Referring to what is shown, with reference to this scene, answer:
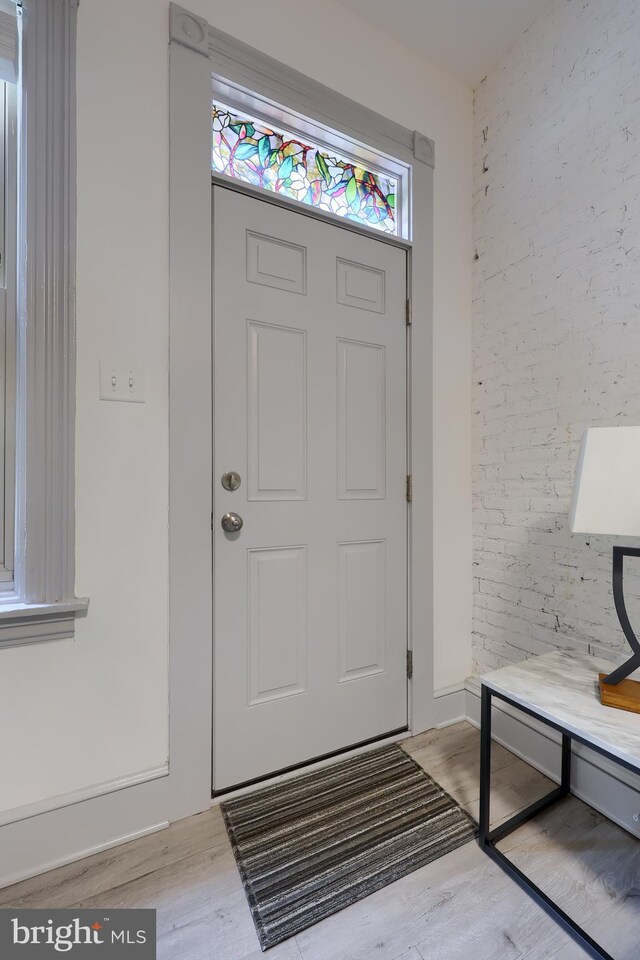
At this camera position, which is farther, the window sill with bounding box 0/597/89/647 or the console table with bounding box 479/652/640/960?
the window sill with bounding box 0/597/89/647

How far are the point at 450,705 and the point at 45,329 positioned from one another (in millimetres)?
2145

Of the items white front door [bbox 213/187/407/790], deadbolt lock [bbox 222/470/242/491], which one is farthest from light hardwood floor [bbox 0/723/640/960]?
deadbolt lock [bbox 222/470/242/491]

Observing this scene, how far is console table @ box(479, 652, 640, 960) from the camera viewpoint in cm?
105

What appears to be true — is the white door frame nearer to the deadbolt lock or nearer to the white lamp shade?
the deadbolt lock

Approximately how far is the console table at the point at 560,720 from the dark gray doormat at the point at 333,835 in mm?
159

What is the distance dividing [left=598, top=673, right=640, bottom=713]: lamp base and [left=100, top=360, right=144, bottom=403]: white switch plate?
158cm

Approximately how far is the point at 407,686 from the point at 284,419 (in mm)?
1273

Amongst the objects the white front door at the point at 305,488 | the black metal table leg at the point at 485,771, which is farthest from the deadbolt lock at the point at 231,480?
the black metal table leg at the point at 485,771

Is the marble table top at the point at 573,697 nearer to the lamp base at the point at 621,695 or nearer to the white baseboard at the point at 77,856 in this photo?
the lamp base at the point at 621,695

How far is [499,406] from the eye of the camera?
6.54 feet

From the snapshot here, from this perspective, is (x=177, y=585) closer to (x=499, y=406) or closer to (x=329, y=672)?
(x=329, y=672)

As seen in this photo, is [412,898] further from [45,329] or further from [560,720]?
[45,329]

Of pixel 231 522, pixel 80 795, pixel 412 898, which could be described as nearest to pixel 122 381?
pixel 231 522

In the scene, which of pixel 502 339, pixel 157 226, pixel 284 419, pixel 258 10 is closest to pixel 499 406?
pixel 502 339
